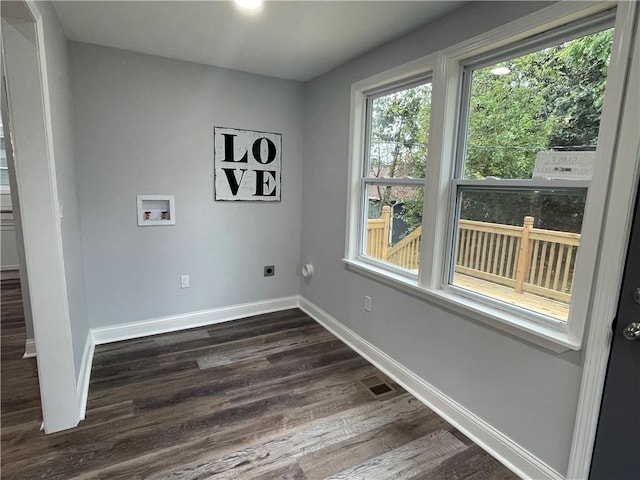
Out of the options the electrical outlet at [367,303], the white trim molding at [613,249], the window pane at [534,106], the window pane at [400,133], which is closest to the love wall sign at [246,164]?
the window pane at [400,133]

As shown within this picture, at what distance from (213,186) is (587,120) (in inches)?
107

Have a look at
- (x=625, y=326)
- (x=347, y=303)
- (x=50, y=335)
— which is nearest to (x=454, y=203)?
(x=625, y=326)

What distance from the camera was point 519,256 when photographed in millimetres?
1813

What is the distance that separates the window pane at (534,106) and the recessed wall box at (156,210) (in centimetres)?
239

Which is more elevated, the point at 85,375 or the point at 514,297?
the point at 514,297

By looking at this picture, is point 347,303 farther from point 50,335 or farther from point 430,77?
point 50,335

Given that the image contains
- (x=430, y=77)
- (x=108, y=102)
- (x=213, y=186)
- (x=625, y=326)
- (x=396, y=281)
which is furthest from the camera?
(x=213, y=186)

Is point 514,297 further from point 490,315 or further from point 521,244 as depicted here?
point 521,244

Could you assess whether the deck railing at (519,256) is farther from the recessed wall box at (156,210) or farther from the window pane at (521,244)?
the recessed wall box at (156,210)

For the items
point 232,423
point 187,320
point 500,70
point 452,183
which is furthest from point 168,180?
point 500,70

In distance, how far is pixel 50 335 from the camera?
1810mm

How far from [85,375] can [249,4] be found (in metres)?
2.57

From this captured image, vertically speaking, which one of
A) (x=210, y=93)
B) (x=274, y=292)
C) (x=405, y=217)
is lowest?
(x=274, y=292)

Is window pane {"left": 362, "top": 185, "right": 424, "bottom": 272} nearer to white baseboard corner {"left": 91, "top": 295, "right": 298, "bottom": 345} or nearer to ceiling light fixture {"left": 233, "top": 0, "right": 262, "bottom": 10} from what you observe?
white baseboard corner {"left": 91, "top": 295, "right": 298, "bottom": 345}
